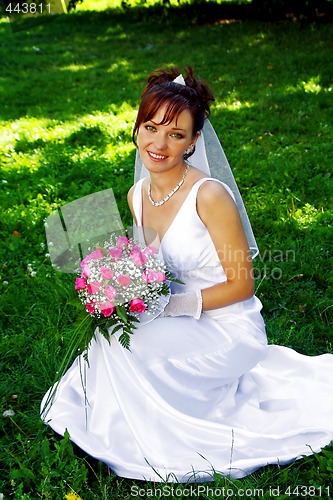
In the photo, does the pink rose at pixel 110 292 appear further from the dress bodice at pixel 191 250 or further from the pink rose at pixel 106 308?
the dress bodice at pixel 191 250

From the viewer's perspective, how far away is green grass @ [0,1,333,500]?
3051 millimetres

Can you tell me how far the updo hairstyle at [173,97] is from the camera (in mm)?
2855

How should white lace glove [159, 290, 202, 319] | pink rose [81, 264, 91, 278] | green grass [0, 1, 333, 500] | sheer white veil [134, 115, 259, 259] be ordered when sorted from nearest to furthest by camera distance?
pink rose [81, 264, 91, 278] < white lace glove [159, 290, 202, 319] < green grass [0, 1, 333, 500] < sheer white veil [134, 115, 259, 259]

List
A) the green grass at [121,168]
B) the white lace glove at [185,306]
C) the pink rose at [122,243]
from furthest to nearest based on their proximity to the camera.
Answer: the green grass at [121,168]
the white lace glove at [185,306]
the pink rose at [122,243]

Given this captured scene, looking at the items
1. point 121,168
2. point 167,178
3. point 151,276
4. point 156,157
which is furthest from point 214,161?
point 121,168

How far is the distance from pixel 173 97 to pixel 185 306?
3.26ft

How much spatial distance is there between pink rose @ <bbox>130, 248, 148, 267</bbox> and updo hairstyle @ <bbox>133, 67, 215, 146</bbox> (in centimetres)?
63

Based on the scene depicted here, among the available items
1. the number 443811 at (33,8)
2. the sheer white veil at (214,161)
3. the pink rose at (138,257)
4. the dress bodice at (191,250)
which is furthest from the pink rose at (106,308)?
the number 443811 at (33,8)

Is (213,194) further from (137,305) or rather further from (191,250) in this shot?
(137,305)

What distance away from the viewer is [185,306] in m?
2.96

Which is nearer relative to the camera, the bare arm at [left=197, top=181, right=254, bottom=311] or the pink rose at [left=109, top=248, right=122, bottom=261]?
the pink rose at [left=109, top=248, right=122, bottom=261]

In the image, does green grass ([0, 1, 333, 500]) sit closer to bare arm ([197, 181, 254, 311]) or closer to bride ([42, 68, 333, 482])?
bride ([42, 68, 333, 482])

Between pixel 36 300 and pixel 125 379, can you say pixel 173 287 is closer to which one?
pixel 125 379

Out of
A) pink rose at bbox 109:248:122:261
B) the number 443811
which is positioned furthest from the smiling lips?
the number 443811
